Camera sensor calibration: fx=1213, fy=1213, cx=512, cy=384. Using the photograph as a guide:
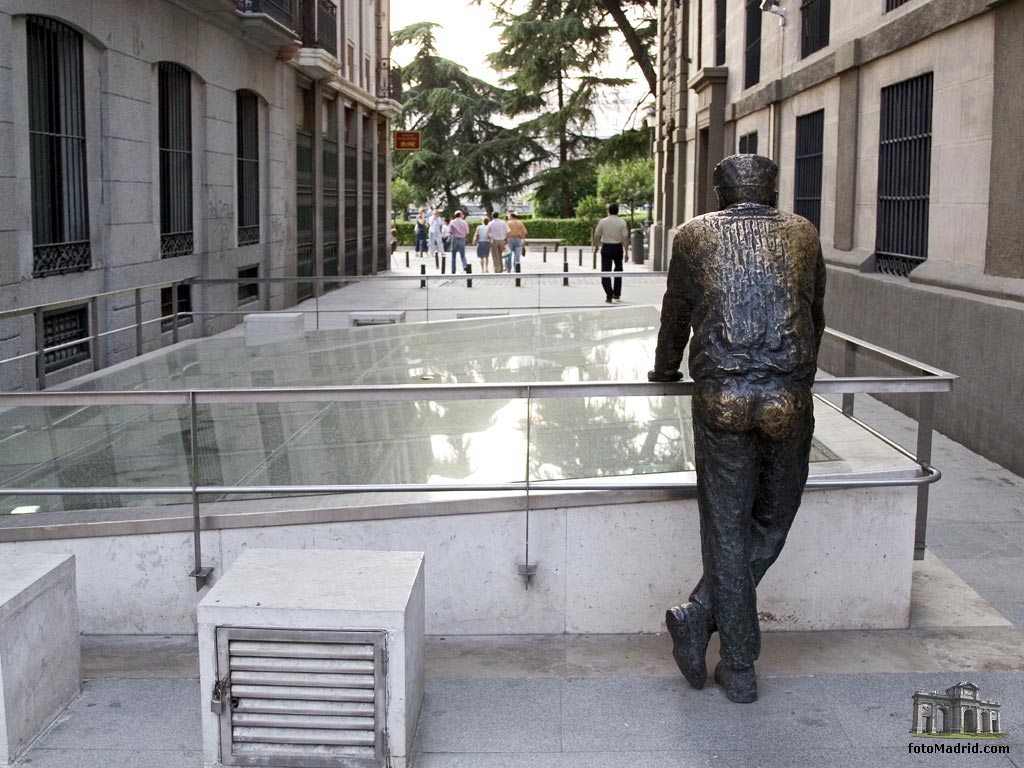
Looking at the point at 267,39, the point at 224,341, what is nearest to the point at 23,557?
the point at 224,341

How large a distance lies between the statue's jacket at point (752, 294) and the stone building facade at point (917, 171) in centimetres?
532

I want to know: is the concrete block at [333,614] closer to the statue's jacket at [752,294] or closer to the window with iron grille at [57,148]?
the statue's jacket at [752,294]

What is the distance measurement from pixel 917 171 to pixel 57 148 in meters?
8.81

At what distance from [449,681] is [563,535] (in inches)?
33.7

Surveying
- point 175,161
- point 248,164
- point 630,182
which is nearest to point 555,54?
point 630,182

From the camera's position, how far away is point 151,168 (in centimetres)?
1460

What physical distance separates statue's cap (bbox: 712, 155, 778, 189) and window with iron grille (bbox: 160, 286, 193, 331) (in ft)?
28.3

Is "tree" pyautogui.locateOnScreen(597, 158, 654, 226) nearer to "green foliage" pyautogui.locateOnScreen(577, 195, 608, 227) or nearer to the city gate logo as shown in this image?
"green foliage" pyautogui.locateOnScreen(577, 195, 608, 227)

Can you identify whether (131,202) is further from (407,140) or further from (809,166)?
(407,140)

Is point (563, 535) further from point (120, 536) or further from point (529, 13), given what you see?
point (529, 13)

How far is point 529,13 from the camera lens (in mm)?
51219

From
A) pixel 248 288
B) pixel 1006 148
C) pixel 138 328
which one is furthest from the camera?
pixel 248 288

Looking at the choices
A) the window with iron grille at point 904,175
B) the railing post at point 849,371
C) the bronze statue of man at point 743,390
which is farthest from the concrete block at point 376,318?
the bronze statue of man at point 743,390

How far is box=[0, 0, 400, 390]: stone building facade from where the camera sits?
1118 centimetres
